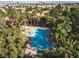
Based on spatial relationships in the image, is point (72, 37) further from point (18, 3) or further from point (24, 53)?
point (18, 3)

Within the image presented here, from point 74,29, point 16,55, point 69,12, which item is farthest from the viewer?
point 69,12

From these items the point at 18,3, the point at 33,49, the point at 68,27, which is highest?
the point at 18,3

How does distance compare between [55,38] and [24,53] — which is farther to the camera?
[55,38]

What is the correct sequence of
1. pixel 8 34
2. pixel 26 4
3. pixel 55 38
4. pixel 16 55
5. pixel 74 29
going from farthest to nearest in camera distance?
1. pixel 26 4
2. pixel 74 29
3. pixel 55 38
4. pixel 8 34
5. pixel 16 55

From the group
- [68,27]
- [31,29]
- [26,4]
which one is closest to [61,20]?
[68,27]

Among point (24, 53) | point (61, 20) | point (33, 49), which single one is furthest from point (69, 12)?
point (24, 53)

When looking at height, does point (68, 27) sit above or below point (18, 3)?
below
